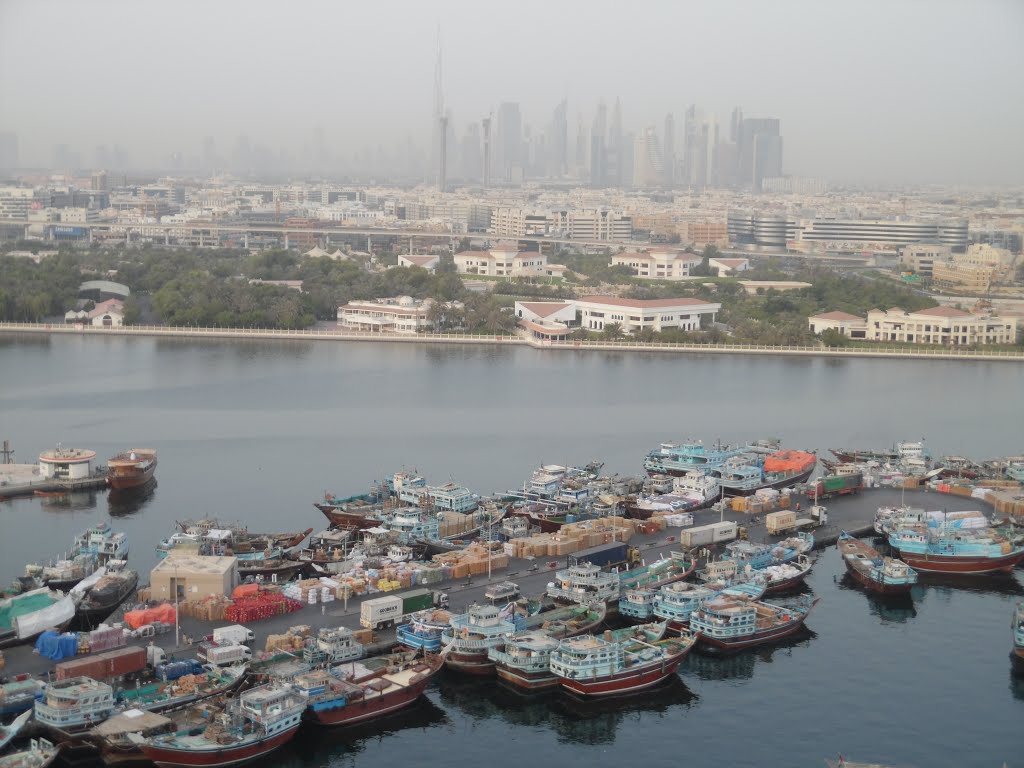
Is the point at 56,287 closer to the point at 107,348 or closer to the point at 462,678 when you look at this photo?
the point at 107,348

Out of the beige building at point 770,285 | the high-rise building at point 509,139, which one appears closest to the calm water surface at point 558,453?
the beige building at point 770,285

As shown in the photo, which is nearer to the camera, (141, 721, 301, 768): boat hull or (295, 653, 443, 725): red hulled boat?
(141, 721, 301, 768): boat hull

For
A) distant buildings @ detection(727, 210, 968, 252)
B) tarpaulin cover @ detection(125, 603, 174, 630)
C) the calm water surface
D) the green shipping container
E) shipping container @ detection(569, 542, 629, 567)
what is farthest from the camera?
distant buildings @ detection(727, 210, 968, 252)

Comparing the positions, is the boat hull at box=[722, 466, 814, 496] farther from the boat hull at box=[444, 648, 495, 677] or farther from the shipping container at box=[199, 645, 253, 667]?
the shipping container at box=[199, 645, 253, 667]

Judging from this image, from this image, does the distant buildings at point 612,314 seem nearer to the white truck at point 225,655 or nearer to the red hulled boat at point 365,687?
the red hulled boat at point 365,687

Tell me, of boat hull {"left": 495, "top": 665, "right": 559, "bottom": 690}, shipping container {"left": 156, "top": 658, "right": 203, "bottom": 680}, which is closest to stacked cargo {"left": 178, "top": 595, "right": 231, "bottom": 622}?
shipping container {"left": 156, "top": 658, "right": 203, "bottom": 680}

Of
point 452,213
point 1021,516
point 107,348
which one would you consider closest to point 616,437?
point 1021,516

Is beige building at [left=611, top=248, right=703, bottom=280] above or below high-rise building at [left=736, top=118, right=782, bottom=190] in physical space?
below
